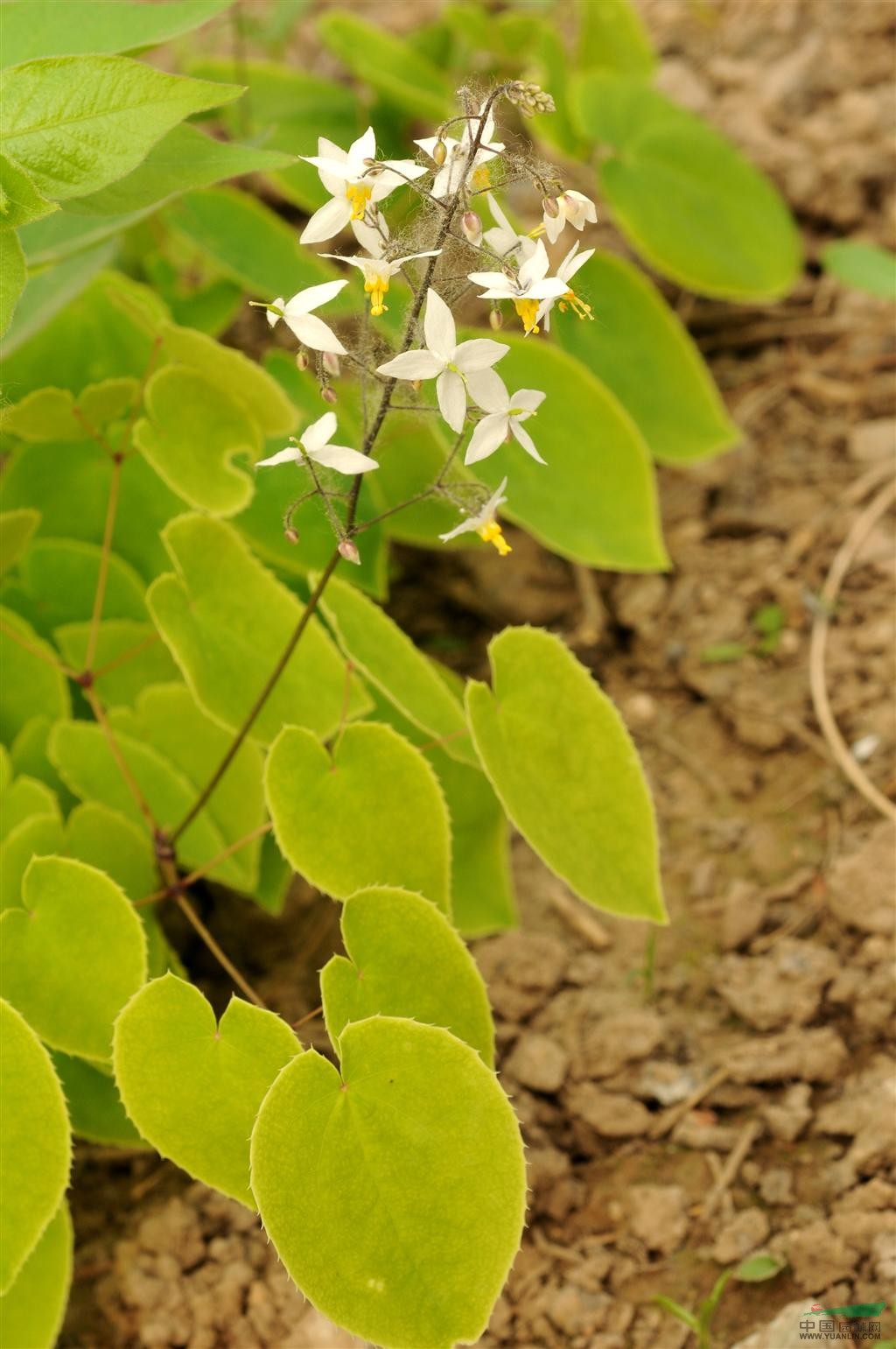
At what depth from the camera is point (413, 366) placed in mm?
766

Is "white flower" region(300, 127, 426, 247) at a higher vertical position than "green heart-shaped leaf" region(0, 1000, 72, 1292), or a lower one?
higher

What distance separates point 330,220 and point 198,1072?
22.3 inches

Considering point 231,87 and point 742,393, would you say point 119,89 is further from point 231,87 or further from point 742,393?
point 742,393

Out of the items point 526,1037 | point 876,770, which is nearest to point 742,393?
point 876,770

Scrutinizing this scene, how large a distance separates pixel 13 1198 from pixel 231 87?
29.6 inches

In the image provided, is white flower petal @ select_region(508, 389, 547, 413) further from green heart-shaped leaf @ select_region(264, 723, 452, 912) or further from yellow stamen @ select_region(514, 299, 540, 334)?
green heart-shaped leaf @ select_region(264, 723, 452, 912)

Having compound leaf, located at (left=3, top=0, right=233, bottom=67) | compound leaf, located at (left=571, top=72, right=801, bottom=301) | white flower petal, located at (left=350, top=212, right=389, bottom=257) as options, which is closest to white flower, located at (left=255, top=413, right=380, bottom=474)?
white flower petal, located at (left=350, top=212, right=389, bottom=257)

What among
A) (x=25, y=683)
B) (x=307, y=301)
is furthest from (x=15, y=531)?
(x=307, y=301)

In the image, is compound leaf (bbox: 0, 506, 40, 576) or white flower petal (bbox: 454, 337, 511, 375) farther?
compound leaf (bbox: 0, 506, 40, 576)

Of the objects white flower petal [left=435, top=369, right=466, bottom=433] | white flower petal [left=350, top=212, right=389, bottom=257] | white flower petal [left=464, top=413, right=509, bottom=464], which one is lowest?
white flower petal [left=464, top=413, right=509, bottom=464]

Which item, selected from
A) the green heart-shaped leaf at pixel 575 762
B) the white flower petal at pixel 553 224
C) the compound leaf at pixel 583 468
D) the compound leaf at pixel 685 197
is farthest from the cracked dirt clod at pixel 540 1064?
the compound leaf at pixel 685 197

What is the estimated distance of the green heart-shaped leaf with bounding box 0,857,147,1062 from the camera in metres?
0.97

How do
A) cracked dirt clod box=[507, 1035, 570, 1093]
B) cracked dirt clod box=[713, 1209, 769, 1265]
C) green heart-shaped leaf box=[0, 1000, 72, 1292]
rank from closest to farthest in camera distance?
1. green heart-shaped leaf box=[0, 1000, 72, 1292]
2. cracked dirt clod box=[713, 1209, 769, 1265]
3. cracked dirt clod box=[507, 1035, 570, 1093]

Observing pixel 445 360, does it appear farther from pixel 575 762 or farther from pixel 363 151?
pixel 575 762
